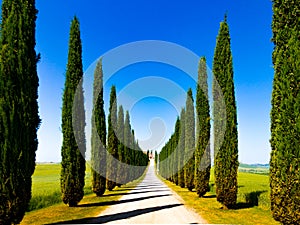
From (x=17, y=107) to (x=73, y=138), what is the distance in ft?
18.9

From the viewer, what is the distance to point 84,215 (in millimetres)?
13312

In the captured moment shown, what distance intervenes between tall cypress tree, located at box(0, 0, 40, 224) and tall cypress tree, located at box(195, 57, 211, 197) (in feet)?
42.9

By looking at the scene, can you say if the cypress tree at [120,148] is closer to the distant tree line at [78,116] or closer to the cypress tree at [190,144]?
the cypress tree at [190,144]

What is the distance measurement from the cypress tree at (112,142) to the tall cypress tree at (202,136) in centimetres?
948

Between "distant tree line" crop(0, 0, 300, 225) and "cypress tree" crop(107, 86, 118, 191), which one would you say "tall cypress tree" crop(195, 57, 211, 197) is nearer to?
"distant tree line" crop(0, 0, 300, 225)

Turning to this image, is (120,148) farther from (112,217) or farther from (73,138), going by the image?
(112,217)

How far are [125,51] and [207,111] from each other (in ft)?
25.5

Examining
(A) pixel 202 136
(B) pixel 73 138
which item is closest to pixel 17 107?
(B) pixel 73 138

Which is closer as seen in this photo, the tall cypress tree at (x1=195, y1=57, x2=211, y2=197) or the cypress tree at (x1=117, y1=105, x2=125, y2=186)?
the tall cypress tree at (x1=195, y1=57, x2=211, y2=197)

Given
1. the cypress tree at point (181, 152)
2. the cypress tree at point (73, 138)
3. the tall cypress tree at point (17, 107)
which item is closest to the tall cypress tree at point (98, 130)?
Answer: the cypress tree at point (73, 138)

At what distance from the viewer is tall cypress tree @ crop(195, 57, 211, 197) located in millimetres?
21203

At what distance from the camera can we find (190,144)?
28406 mm

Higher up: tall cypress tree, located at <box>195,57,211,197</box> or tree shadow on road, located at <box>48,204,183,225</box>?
tall cypress tree, located at <box>195,57,211,197</box>

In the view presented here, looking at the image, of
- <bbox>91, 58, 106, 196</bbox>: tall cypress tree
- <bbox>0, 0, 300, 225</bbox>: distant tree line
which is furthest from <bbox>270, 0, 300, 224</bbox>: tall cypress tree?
<bbox>91, 58, 106, 196</bbox>: tall cypress tree
